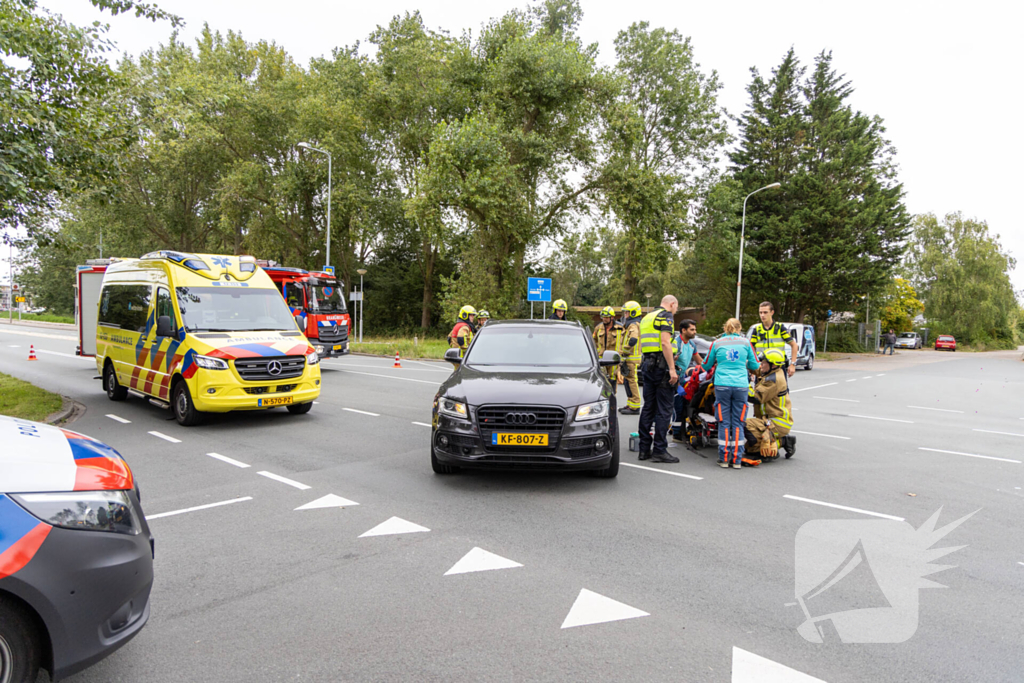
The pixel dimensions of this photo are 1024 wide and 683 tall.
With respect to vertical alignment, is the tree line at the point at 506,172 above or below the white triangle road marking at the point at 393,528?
above

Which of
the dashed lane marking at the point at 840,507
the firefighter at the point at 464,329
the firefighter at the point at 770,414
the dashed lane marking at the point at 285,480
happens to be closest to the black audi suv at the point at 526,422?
the dashed lane marking at the point at 285,480

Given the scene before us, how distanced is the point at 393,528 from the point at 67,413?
24.9 feet

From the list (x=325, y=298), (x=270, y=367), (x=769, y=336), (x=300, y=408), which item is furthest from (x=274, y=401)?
(x=325, y=298)

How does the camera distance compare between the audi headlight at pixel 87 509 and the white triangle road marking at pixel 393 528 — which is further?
the white triangle road marking at pixel 393 528

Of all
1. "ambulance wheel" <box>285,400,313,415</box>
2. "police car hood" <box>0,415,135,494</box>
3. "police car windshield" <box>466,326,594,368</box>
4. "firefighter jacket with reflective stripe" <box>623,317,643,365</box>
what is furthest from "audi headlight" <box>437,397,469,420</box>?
"firefighter jacket with reflective stripe" <box>623,317,643,365</box>

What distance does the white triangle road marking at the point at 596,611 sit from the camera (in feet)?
11.3

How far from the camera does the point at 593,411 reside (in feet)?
19.3

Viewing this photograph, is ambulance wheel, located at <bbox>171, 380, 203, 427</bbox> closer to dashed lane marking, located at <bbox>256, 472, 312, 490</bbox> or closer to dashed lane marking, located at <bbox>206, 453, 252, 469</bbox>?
dashed lane marking, located at <bbox>206, 453, 252, 469</bbox>

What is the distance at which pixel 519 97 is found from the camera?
2650 centimetres

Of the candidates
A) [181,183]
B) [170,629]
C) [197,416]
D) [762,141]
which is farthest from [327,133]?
Result: [170,629]

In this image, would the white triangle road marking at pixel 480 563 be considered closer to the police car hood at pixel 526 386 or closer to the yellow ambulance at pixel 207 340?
the police car hood at pixel 526 386

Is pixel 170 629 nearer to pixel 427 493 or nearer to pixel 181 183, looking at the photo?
pixel 427 493

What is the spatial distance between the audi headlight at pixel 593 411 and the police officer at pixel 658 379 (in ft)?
4.62

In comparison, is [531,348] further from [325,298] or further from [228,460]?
[325,298]
